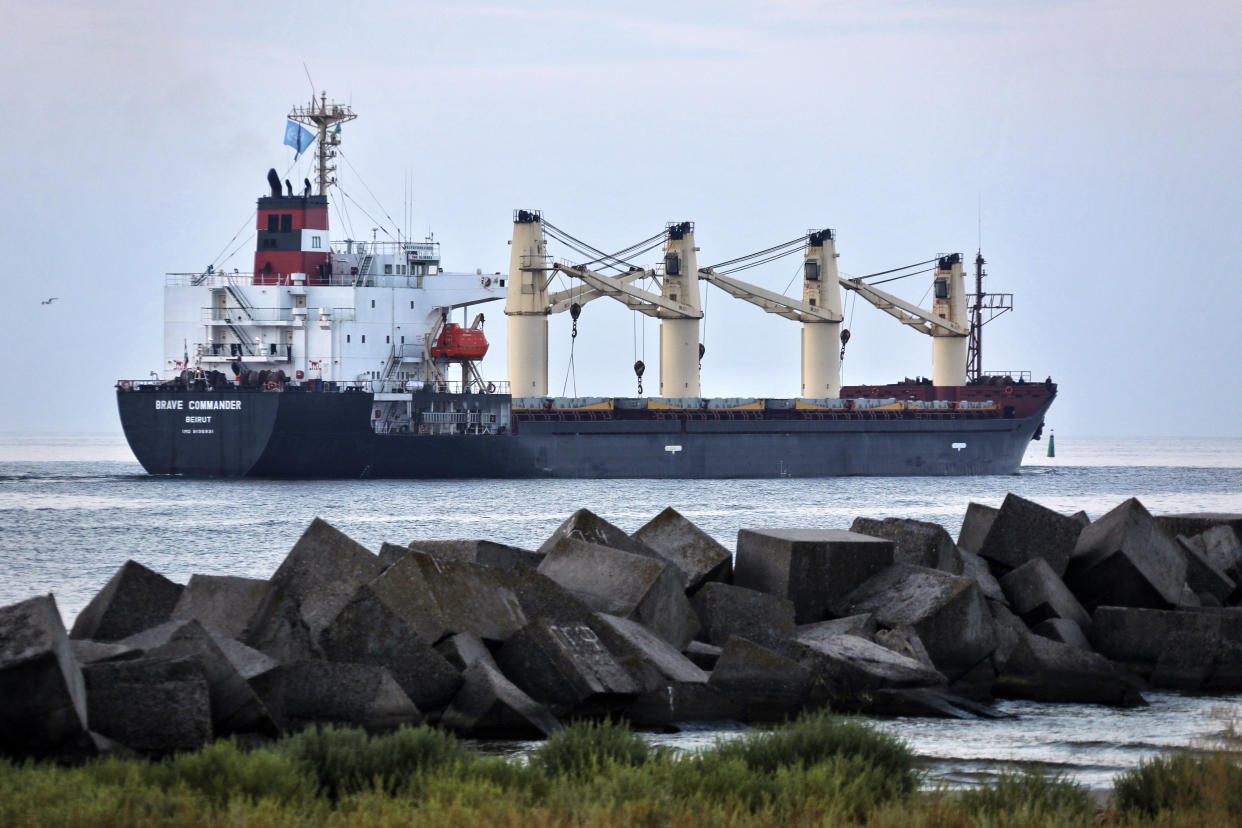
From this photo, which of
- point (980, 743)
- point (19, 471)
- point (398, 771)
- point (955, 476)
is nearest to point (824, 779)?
point (398, 771)

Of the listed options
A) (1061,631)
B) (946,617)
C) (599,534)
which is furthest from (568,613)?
(1061,631)

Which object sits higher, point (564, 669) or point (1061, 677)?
point (564, 669)

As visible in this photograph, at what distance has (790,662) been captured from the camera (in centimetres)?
955

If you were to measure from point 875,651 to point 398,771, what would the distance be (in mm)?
4111

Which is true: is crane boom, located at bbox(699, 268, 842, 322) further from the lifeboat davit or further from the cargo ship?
the lifeboat davit

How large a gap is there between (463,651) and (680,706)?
135cm

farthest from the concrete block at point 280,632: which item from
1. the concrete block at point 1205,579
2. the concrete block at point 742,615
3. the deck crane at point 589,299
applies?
the deck crane at point 589,299

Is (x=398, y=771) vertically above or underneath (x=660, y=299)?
underneath

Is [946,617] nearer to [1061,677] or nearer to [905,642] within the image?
[905,642]

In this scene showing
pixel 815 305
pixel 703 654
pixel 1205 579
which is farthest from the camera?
pixel 815 305

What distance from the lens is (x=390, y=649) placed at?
8.95 meters

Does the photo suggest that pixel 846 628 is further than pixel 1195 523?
No

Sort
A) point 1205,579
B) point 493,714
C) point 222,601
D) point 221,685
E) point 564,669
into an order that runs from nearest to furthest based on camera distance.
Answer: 1. point 221,685
2. point 493,714
3. point 564,669
4. point 222,601
5. point 1205,579

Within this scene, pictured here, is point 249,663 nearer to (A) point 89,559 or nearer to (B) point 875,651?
(B) point 875,651
